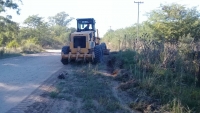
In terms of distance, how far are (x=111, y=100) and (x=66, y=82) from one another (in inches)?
139

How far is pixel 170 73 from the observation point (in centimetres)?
1323

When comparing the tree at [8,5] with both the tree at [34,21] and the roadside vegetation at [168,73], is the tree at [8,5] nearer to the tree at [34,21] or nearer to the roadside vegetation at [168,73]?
the roadside vegetation at [168,73]

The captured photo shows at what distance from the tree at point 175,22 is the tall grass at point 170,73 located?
13.1 metres

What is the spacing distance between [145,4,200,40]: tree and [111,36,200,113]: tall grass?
43.0 feet

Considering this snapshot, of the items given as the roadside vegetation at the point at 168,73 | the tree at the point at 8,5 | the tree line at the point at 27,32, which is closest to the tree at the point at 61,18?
the tree line at the point at 27,32

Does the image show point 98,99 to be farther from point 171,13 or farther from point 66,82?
A: point 171,13

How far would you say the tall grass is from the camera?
32.5 ft

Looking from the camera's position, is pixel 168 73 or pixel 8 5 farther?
pixel 8 5

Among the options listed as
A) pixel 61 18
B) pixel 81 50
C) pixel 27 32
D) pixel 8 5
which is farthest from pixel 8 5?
pixel 61 18

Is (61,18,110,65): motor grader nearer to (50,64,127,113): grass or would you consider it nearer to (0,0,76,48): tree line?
(50,64,127,113): grass

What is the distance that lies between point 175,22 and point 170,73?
18.3 metres

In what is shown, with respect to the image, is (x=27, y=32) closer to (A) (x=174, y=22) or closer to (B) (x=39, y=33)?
(B) (x=39, y=33)

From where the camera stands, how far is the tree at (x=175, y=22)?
96.8 ft

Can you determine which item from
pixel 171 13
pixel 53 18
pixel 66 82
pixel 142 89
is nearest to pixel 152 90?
pixel 142 89
